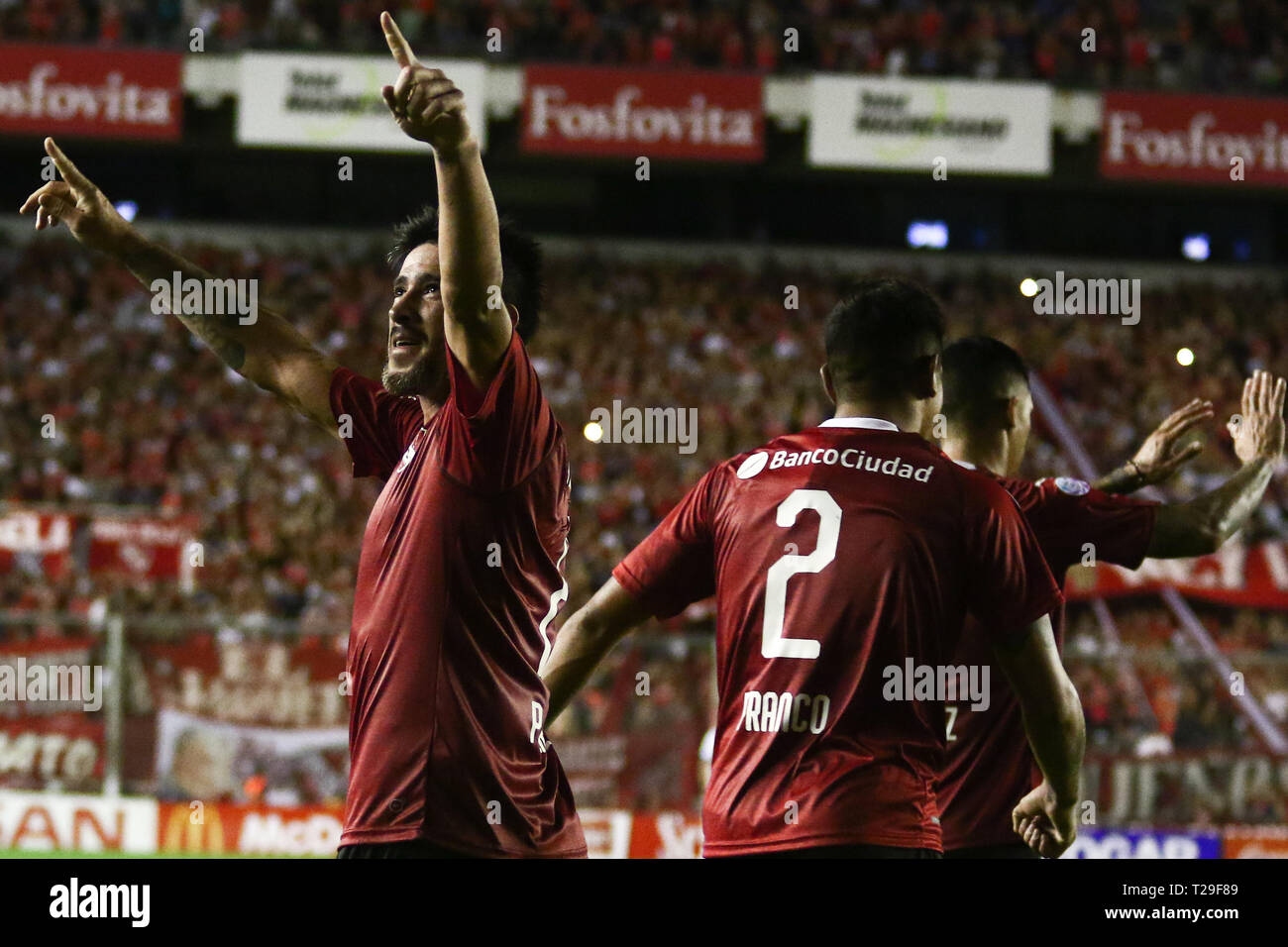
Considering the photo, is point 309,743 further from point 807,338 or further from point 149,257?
point 807,338

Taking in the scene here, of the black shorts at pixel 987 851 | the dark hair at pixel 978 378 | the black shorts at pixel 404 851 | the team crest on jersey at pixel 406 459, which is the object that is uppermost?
the dark hair at pixel 978 378

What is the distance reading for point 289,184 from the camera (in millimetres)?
26375

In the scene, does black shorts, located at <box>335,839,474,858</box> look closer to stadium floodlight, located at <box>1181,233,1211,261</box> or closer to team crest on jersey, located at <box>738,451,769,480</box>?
team crest on jersey, located at <box>738,451,769,480</box>

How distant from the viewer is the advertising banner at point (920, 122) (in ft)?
82.9

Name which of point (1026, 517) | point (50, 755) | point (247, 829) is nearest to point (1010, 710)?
point (1026, 517)

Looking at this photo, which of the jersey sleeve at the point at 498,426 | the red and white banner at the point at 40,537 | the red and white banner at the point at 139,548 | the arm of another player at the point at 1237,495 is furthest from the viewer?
the red and white banner at the point at 139,548

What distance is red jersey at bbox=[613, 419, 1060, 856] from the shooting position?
3.47 meters

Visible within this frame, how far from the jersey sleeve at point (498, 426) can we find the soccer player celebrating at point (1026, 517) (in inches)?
73.7

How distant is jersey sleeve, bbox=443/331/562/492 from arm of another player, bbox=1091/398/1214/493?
9.93 ft

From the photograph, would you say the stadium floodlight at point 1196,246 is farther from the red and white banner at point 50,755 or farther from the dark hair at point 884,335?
the dark hair at point 884,335

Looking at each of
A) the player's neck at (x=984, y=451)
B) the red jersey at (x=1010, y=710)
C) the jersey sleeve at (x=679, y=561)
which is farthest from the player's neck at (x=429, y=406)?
the player's neck at (x=984, y=451)
